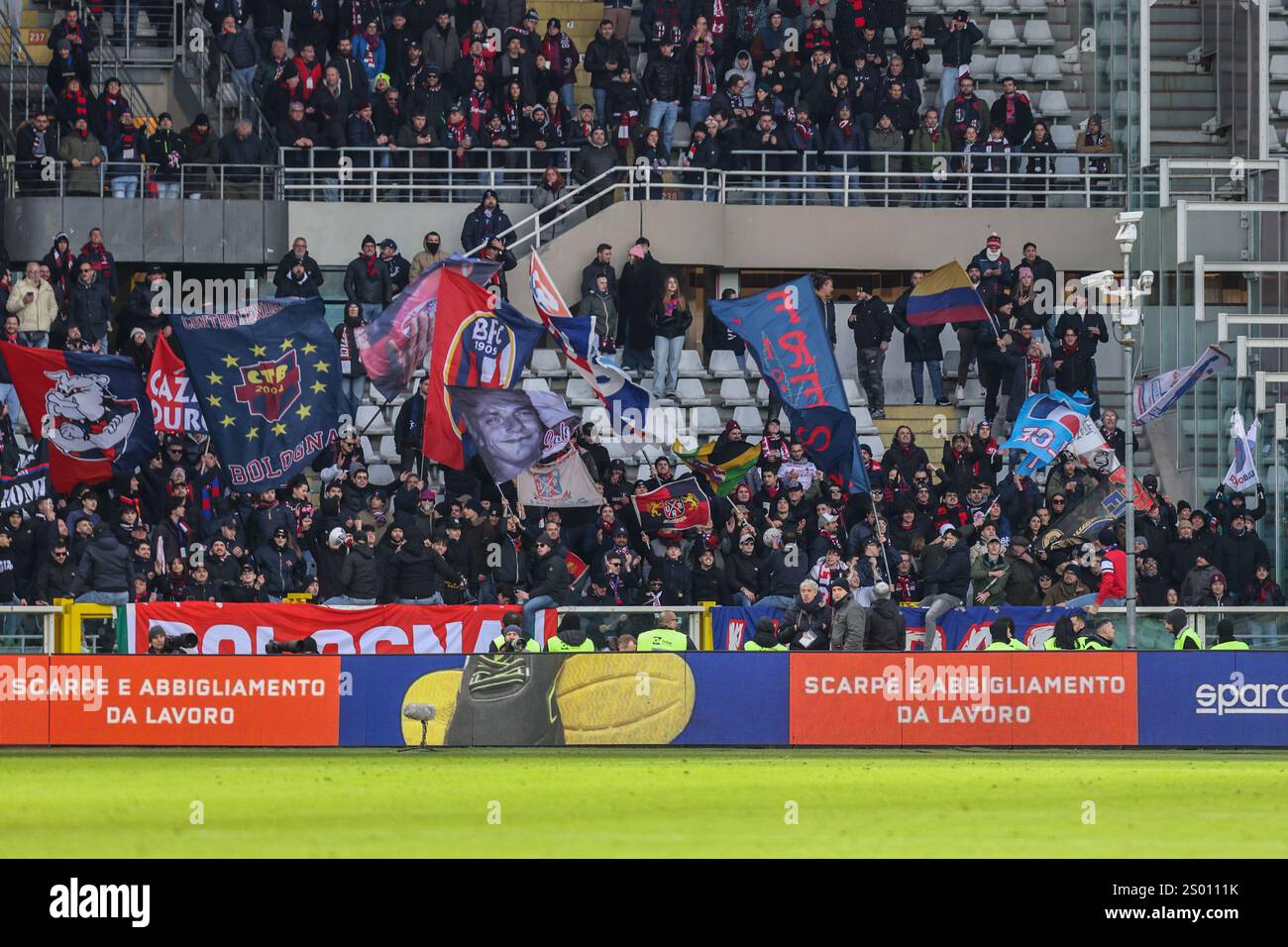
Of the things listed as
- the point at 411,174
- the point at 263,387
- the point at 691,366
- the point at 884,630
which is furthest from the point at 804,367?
the point at 411,174

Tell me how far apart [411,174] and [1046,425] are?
35.4 ft

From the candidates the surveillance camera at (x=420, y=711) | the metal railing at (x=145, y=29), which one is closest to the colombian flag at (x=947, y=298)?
the surveillance camera at (x=420, y=711)

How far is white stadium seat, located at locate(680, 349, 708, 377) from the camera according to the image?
115 feet

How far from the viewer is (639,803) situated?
18875mm

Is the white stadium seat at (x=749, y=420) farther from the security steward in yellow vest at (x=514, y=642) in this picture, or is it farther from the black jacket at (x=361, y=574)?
the security steward in yellow vest at (x=514, y=642)

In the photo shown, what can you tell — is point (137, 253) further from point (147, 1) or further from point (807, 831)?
point (807, 831)

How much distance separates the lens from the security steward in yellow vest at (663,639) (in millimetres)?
26484

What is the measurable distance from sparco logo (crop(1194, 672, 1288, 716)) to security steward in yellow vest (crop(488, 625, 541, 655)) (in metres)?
6.95

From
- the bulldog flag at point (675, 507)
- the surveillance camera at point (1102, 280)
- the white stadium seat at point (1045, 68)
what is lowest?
the bulldog flag at point (675, 507)

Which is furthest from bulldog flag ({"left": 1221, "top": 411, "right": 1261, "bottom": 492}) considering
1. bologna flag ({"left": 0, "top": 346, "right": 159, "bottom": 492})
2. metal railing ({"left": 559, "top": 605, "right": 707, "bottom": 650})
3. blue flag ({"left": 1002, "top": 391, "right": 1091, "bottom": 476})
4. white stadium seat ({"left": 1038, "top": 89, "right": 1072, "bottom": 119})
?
bologna flag ({"left": 0, "top": 346, "right": 159, "bottom": 492})
